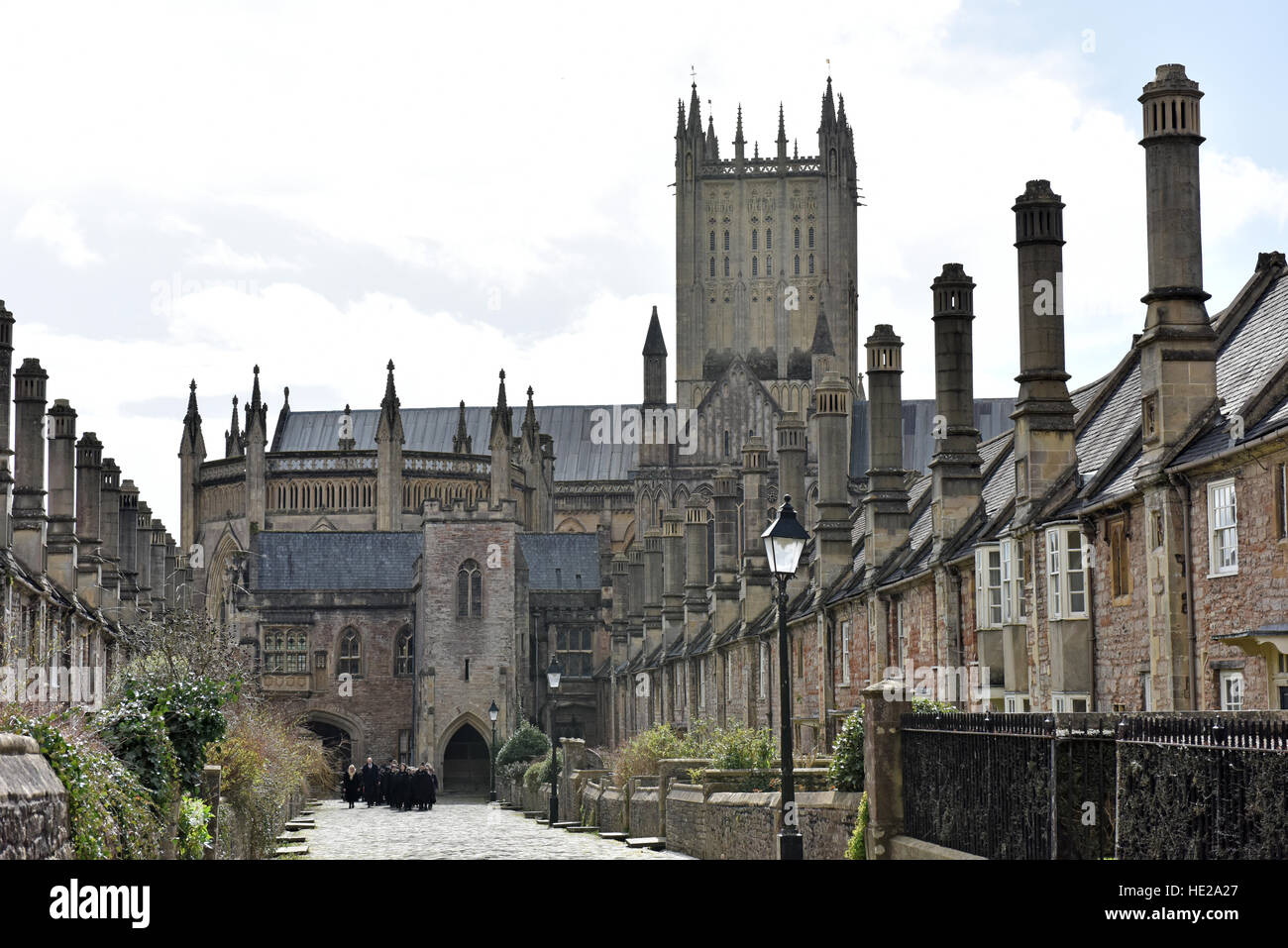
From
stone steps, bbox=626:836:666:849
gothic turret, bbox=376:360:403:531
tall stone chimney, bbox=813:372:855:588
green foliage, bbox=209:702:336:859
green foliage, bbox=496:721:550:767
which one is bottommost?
green foliage, bbox=496:721:550:767

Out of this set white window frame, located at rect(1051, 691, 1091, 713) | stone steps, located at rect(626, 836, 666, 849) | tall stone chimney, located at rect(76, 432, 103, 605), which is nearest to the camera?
white window frame, located at rect(1051, 691, 1091, 713)

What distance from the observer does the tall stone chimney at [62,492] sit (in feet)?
155

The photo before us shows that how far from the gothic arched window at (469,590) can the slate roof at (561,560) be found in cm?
848

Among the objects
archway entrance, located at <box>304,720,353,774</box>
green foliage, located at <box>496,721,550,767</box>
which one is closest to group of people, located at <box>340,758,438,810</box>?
green foliage, located at <box>496,721,550,767</box>

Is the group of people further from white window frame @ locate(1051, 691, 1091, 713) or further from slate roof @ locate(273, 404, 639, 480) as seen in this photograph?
slate roof @ locate(273, 404, 639, 480)

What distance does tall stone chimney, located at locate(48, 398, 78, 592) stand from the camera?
47.1m

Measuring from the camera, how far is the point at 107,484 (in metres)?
56.4

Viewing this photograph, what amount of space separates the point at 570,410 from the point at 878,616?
91912 mm

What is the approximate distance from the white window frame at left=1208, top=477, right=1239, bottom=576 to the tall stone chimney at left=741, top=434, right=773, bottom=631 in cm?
2489

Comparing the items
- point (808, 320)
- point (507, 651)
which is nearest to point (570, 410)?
point (808, 320)

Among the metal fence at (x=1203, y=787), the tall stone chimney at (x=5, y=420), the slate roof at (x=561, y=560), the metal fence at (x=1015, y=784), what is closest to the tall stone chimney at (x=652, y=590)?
the slate roof at (x=561, y=560)

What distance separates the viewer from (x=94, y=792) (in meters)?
13.2

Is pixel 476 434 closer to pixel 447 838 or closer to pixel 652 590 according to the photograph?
pixel 652 590
